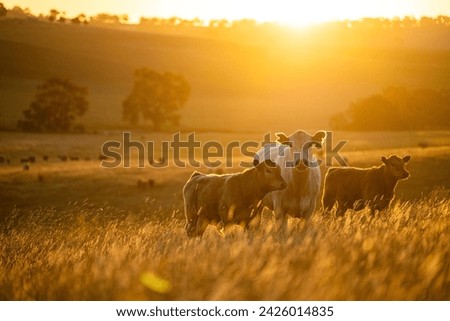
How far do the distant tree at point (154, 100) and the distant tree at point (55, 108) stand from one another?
8092 millimetres

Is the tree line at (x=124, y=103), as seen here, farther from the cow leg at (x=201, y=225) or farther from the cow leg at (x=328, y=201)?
the cow leg at (x=201, y=225)

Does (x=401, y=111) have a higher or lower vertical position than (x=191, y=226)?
higher

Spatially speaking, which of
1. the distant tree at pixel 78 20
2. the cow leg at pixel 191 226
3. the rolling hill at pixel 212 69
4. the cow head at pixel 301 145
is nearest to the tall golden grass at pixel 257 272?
the cow leg at pixel 191 226

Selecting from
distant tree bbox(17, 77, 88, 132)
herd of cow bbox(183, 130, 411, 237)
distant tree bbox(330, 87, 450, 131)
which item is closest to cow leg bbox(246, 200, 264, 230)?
herd of cow bbox(183, 130, 411, 237)

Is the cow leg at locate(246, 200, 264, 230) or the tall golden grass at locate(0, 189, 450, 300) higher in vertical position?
the tall golden grass at locate(0, 189, 450, 300)

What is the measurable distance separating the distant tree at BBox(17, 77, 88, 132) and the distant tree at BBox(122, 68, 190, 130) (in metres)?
8.09

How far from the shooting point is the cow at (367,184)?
46.8 ft

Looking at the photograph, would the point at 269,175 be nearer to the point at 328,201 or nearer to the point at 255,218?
the point at 255,218

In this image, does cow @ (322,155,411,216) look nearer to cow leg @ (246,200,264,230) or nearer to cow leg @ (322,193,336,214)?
cow leg @ (322,193,336,214)

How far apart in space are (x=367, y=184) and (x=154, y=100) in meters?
56.7

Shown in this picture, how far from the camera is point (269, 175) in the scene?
1083 centimetres

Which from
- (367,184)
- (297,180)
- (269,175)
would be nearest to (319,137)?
(297,180)

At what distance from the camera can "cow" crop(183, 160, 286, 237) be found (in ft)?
35.5

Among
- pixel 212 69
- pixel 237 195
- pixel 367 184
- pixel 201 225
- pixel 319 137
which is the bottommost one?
pixel 201 225
